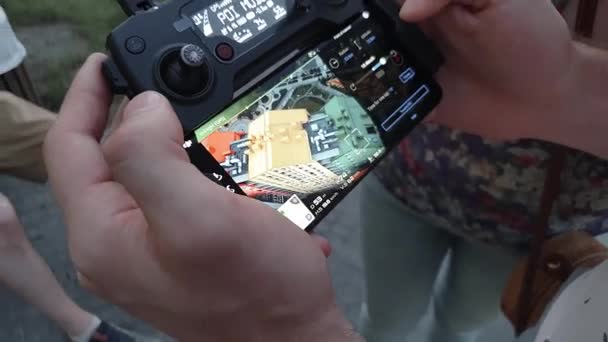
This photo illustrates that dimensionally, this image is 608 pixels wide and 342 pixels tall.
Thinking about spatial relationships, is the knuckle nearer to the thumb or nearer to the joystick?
the joystick

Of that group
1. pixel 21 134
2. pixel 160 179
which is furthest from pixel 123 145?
pixel 21 134

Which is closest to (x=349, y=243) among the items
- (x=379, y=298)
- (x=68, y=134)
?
(x=379, y=298)

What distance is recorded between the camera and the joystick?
361 millimetres

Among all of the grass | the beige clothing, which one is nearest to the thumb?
the beige clothing

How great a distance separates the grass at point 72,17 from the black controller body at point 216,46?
3.26 ft

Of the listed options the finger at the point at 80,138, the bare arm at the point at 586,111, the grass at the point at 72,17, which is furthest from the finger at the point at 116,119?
the grass at the point at 72,17

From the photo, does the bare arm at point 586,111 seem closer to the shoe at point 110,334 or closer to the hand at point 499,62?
the hand at point 499,62

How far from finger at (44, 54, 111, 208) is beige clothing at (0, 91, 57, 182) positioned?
56cm

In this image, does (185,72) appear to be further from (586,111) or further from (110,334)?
(110,334)

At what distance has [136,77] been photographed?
35 centimetres

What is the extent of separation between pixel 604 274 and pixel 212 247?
0.25 metres

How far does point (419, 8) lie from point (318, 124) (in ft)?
0.33

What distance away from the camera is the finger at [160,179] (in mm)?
275

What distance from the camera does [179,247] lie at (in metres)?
0.28
